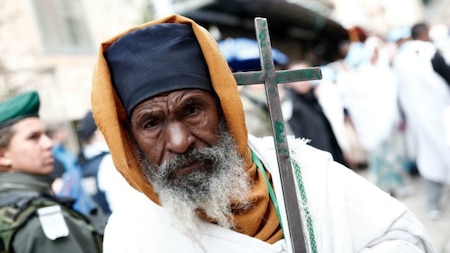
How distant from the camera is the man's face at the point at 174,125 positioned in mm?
1583

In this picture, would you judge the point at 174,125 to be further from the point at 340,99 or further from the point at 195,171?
the point at 340,99

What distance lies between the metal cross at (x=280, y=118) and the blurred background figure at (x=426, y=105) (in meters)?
4.11

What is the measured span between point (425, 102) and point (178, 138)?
14.7ft

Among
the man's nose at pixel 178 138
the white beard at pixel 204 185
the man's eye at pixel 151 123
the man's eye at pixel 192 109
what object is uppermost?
the man's eye at pixel 192 109

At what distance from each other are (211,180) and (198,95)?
Result: 0.28 m

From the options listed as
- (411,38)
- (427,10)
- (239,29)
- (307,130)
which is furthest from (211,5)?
(427,10)

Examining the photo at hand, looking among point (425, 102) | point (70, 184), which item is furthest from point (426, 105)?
point (70, 184)

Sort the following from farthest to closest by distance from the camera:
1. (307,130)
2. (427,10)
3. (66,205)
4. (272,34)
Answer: (427,10) < (272,34) < (307,130) < (66,205)

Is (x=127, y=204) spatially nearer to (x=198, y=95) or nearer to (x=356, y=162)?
(x=198, y=95)

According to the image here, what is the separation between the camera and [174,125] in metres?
1.59

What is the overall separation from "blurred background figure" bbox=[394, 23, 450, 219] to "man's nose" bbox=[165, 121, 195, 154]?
426 cm

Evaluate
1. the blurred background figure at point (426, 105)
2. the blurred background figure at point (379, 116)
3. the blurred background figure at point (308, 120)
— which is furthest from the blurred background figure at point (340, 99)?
the blurred background figure at point (426, 105)

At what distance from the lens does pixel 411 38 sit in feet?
19.8

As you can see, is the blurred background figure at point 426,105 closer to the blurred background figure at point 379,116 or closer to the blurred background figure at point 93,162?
the blurred background figure at point 379,116
